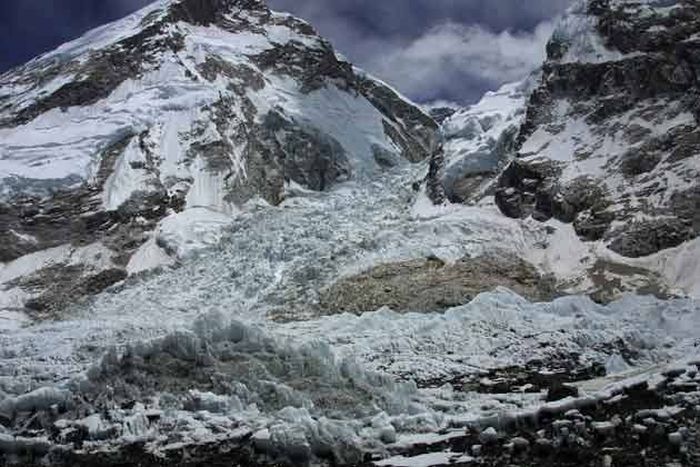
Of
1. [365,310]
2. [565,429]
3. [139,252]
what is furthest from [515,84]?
[565,429]

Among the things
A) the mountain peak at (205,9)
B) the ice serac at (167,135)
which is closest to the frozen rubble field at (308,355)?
the ice serac at (167,135)

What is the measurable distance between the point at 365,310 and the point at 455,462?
2868 centimetres

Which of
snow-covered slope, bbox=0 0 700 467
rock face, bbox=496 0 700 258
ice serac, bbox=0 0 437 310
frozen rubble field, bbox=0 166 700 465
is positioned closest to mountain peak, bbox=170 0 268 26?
ice serac, bbox=0 0 437 310

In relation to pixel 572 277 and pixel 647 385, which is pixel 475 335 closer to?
pixel 647 385

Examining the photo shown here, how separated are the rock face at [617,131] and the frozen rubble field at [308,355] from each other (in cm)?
396

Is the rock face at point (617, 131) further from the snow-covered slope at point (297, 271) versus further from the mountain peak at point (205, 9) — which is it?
the mountain peak at point (205, 9)

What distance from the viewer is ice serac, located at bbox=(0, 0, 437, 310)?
67.9m

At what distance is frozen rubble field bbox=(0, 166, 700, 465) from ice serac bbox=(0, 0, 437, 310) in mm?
14264

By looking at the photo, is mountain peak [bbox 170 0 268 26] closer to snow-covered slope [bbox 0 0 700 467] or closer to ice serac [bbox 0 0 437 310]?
ice serac [bbox 0 0 437 310]

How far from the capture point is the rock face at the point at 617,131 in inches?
1992

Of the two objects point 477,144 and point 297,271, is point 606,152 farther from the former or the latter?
point 297,271

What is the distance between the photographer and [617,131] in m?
56.6

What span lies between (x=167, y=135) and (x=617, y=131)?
124ft

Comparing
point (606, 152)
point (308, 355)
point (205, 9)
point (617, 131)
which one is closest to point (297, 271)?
point (606, 152)
